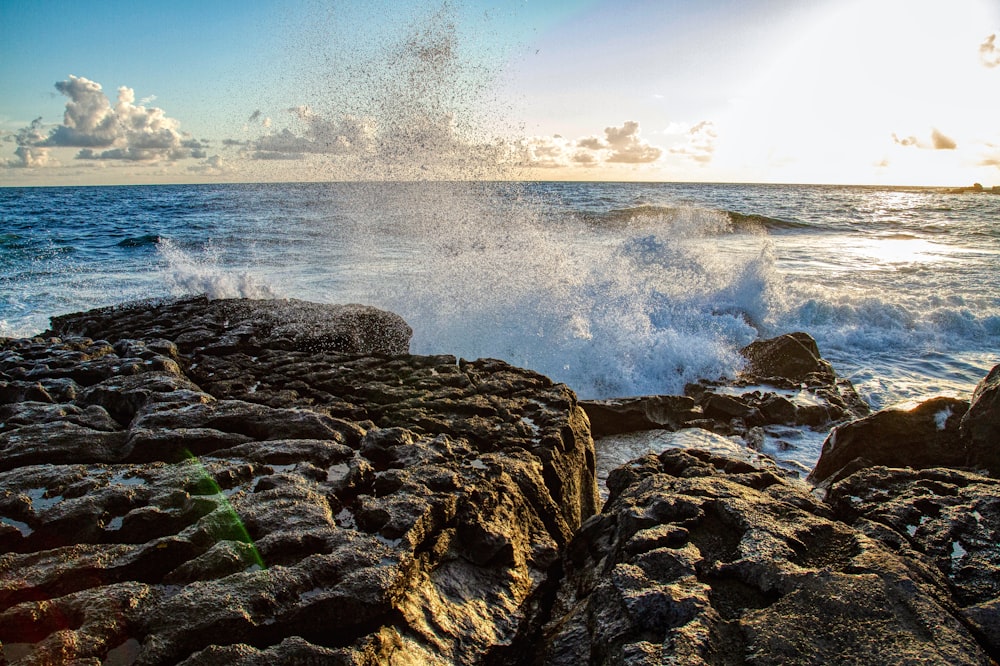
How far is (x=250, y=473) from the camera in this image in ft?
10.8

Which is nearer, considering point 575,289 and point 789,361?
point 789,361

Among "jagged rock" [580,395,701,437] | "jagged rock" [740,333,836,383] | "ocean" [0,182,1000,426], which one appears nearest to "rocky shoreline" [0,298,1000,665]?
"jagged rock" [580,395,701,437]

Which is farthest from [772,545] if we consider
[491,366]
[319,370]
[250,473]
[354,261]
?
[354,261]

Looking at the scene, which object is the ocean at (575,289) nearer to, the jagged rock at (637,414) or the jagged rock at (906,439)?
the jagged rock at (906,439)

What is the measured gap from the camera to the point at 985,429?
13.3 ft

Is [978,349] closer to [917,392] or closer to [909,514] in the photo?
[917,392]

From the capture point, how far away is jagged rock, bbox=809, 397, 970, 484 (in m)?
4.51

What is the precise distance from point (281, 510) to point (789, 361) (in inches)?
316

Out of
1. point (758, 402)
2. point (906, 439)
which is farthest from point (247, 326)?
point (906, 439)

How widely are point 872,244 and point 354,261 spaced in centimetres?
2084

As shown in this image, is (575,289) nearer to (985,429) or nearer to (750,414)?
(750,414)

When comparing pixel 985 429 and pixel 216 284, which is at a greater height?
pixel 985 429

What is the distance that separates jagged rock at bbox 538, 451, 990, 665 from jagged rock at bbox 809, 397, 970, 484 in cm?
202

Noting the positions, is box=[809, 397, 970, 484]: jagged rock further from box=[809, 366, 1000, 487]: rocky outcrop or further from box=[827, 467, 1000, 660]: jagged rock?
box=[827, 467, 1000, 660]: jagged rock
